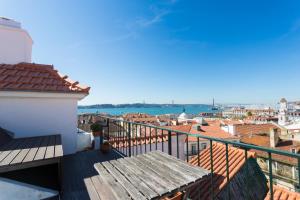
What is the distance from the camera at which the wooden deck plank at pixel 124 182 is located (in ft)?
4.53

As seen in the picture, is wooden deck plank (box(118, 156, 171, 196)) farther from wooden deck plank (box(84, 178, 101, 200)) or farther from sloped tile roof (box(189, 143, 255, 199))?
sloped tile roof (box(189, 143, 255, 199))

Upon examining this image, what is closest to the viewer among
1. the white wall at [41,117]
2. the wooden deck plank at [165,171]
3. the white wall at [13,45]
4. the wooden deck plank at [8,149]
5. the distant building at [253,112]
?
the wooden deck plank at [165,171]

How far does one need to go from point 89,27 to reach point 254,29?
20462 millimetres

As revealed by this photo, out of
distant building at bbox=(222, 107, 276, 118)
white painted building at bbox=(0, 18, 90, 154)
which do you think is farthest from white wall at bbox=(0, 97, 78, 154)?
distant building at bbox=(222, 107, 276, 118)

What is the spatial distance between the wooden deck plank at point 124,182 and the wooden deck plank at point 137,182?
4 centimetres

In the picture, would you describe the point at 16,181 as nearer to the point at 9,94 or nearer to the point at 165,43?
the point at 9,94

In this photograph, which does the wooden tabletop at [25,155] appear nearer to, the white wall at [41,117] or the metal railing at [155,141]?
the white wall at [41,117]

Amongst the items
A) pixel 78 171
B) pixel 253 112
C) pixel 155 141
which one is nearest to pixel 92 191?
pixel 78 171

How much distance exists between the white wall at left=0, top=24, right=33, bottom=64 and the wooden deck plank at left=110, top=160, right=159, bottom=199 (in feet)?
23.0

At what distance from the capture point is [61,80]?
529 cm

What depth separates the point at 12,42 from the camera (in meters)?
6.50

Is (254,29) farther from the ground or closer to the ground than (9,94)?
farther from the ground

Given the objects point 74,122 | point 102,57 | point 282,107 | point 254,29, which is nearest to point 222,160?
point 74,122

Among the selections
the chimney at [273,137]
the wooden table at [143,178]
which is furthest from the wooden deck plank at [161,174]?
the chimney at [273,137]
